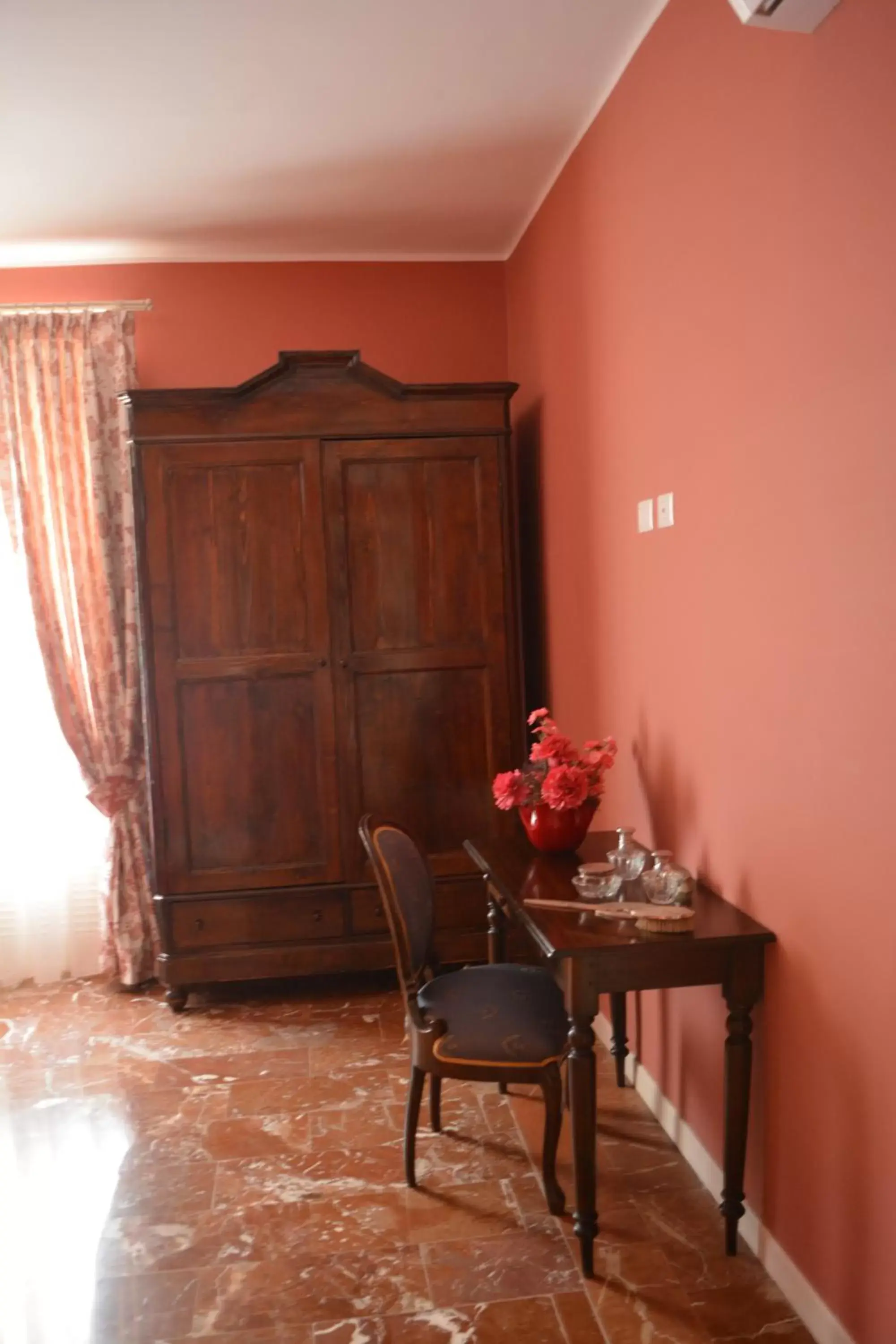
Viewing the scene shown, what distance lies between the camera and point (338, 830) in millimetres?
3803

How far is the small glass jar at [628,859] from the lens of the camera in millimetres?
2527

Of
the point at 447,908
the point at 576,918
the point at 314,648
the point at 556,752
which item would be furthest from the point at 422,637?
the point at 576,918

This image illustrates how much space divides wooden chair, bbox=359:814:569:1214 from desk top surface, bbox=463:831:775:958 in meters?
0.22

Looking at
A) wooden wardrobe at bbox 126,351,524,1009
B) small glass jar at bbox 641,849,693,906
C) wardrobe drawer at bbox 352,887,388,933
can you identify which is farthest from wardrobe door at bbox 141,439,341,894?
small glass jar at bbox 641,849,693,906

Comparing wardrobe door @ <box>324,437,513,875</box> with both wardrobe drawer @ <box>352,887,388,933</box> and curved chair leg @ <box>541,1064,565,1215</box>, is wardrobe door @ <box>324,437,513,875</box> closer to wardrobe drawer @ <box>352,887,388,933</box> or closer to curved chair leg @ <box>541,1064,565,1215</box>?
wardrobe drawer @ <box>352,887,388,933</box>

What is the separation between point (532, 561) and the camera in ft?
13.7

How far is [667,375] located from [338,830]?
1906mm

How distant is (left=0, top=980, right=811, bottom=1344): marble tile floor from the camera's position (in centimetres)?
216

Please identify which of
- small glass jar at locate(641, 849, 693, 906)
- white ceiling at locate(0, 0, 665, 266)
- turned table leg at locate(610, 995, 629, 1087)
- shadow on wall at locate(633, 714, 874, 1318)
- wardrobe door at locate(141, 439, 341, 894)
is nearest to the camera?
shadow on wall at locate(633, 714, 874, 1318)

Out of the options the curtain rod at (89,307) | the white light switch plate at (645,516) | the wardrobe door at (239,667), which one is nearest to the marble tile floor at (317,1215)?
the wardrobe door at (239,667)

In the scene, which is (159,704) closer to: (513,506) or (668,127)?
(513,506)

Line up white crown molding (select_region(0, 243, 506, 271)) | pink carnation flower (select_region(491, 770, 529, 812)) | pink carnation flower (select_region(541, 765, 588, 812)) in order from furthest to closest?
white crown molding (select_region(0, 243, 506, 271)) → pink carnation flower (select_region(491, 770, 529, 812)) → pink carnation flower (select_region(541, 765, 588, 812))

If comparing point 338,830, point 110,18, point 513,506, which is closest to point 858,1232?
point 338,830

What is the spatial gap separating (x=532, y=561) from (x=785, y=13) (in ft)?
8.21
